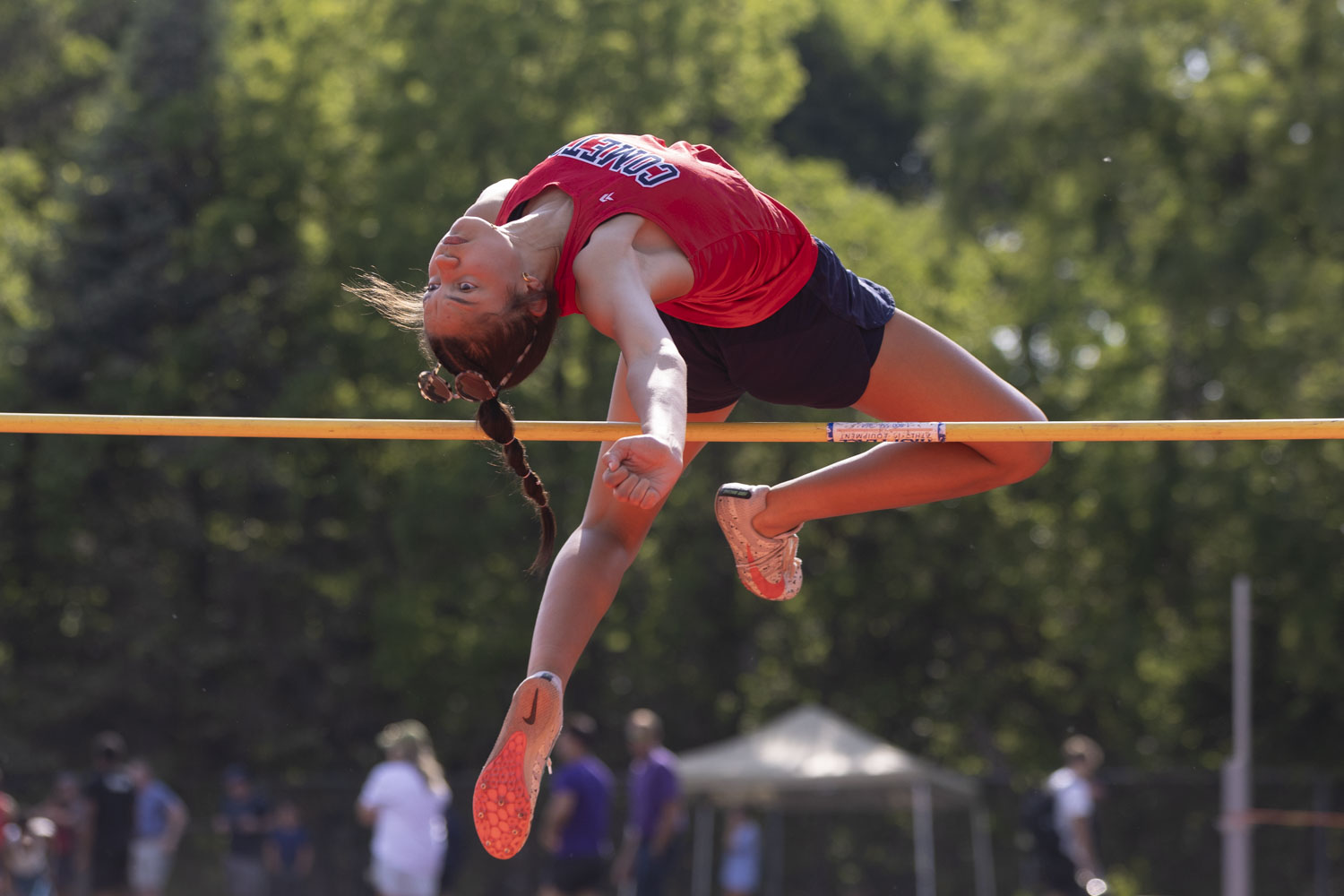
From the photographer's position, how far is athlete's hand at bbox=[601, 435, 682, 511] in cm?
298

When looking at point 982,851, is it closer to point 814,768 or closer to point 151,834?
point 814,768

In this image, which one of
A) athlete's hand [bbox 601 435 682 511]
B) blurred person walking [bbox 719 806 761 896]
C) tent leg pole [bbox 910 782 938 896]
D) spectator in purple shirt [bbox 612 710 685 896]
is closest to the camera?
athlete's hand [bbox 601 435 682 511]

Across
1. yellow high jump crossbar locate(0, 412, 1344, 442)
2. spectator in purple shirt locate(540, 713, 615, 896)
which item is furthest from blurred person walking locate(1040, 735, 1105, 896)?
yellow high jump crossbar locate(0, 412, 1344, 442)

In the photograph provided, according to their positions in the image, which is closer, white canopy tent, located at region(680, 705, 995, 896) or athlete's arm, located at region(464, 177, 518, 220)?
athlete's arm, located at region(464, 177, 518, 220)

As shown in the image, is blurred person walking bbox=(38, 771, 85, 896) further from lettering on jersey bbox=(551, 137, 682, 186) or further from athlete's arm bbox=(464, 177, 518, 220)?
lettering on jersey bbox=(551, 137, 682, 186)

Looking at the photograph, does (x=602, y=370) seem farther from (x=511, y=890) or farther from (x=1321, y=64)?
(x=1321, y=64)

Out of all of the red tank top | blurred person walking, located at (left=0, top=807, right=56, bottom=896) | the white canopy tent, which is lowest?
blurred person walking, located at (left=0, top=807, right=56, bottom=896)

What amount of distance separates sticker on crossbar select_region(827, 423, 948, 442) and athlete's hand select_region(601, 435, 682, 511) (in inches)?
33.4

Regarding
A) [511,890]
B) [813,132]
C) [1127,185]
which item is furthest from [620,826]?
[813,132]

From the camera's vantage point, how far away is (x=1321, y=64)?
1612 centimetres

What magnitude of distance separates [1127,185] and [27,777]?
1267 cm

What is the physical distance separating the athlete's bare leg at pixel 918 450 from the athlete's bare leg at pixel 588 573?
32 cm

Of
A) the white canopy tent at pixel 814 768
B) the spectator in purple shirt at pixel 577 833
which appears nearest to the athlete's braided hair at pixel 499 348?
the spectator in purple shirt at pixel 577 833

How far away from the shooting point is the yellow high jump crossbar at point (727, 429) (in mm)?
3736
